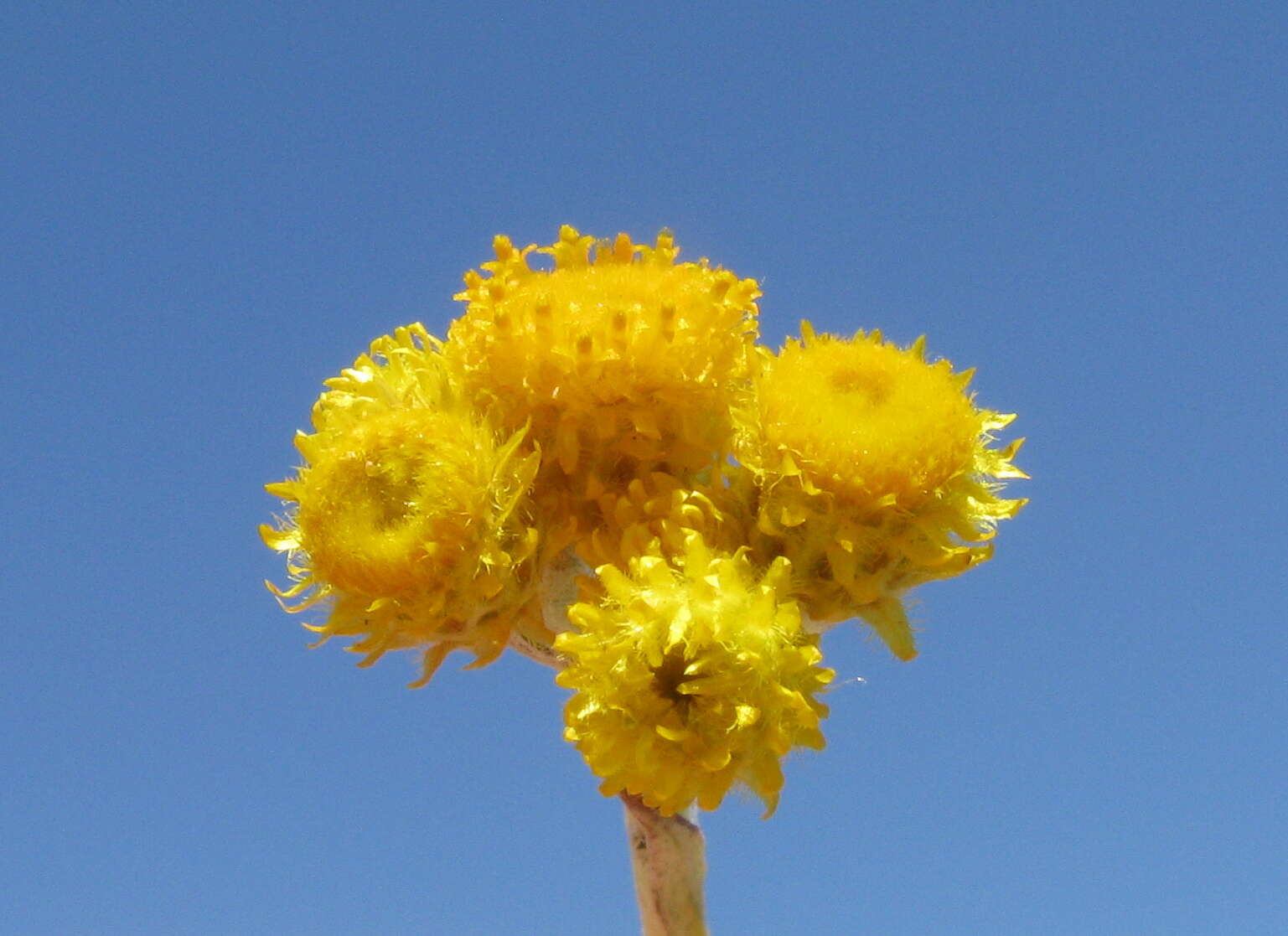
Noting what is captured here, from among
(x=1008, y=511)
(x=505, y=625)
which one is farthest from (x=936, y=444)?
(x=505, y=625)

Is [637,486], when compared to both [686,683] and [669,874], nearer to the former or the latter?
[686,683]

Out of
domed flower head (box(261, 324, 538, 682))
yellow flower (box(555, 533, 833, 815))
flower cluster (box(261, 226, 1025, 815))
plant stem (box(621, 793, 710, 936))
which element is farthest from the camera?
plant stem (box(621, 793, 710, 936))

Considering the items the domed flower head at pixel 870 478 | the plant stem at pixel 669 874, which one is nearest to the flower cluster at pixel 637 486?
the domed flower head at pixel 870 478

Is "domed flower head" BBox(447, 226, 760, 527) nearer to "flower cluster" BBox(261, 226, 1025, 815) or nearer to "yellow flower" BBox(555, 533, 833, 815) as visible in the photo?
"flower cluster" BBox(261, 226, 1025, 815)

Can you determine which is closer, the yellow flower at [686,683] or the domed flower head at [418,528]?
the yellow flower at [686,683]

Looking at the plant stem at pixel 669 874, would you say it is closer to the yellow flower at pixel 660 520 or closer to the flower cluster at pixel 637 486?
the flower cluster at pixel 637 486

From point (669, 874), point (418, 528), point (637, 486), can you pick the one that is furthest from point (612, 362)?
point (669, 874)

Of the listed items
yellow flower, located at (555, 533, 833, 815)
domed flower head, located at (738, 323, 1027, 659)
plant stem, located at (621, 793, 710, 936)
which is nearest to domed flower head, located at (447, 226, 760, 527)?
domed flower head, located at (738, 323, 1027, 659)
